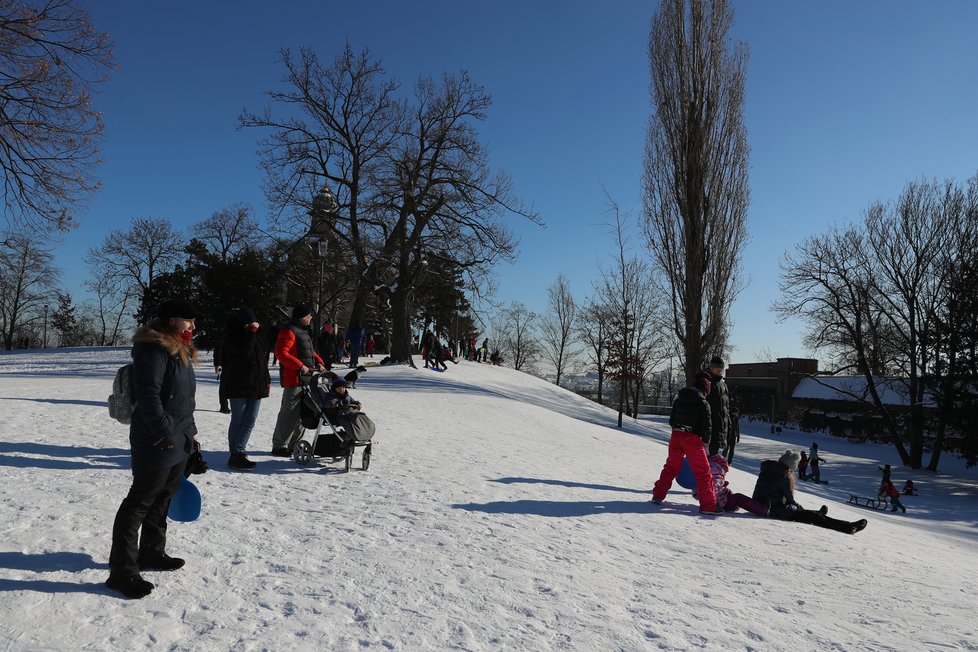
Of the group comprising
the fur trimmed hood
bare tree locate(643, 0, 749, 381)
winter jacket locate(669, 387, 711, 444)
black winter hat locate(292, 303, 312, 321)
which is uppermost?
bare tree locate(643, 0, 749, 381)

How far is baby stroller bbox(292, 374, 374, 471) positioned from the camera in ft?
23.6

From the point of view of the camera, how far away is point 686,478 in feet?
26.0

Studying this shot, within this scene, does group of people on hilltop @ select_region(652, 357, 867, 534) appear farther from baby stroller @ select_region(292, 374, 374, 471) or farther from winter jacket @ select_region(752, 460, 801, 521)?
baby stroller @ select_region(292, 374, 374, 471)

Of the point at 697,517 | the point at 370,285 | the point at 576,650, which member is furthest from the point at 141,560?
the point at 370,285

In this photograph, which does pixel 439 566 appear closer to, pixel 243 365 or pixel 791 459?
pixel 243 365

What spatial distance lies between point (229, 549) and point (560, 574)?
2.55m

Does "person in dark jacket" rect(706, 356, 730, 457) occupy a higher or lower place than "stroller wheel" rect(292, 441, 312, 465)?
higher

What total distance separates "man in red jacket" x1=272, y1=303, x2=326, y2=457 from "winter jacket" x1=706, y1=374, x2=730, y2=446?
219 inches

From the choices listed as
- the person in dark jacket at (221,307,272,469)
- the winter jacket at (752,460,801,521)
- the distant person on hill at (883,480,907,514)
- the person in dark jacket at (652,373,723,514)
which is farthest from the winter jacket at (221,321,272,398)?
the distant person on hill at (883,480,907,514)

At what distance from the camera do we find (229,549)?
4539mm

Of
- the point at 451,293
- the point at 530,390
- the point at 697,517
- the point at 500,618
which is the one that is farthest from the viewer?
the point at 451,293

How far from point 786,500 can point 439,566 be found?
16.4ft

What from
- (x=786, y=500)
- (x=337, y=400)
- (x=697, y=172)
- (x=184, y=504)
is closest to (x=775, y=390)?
(x=697, y=172)

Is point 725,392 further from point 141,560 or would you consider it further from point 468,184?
point 468,184
